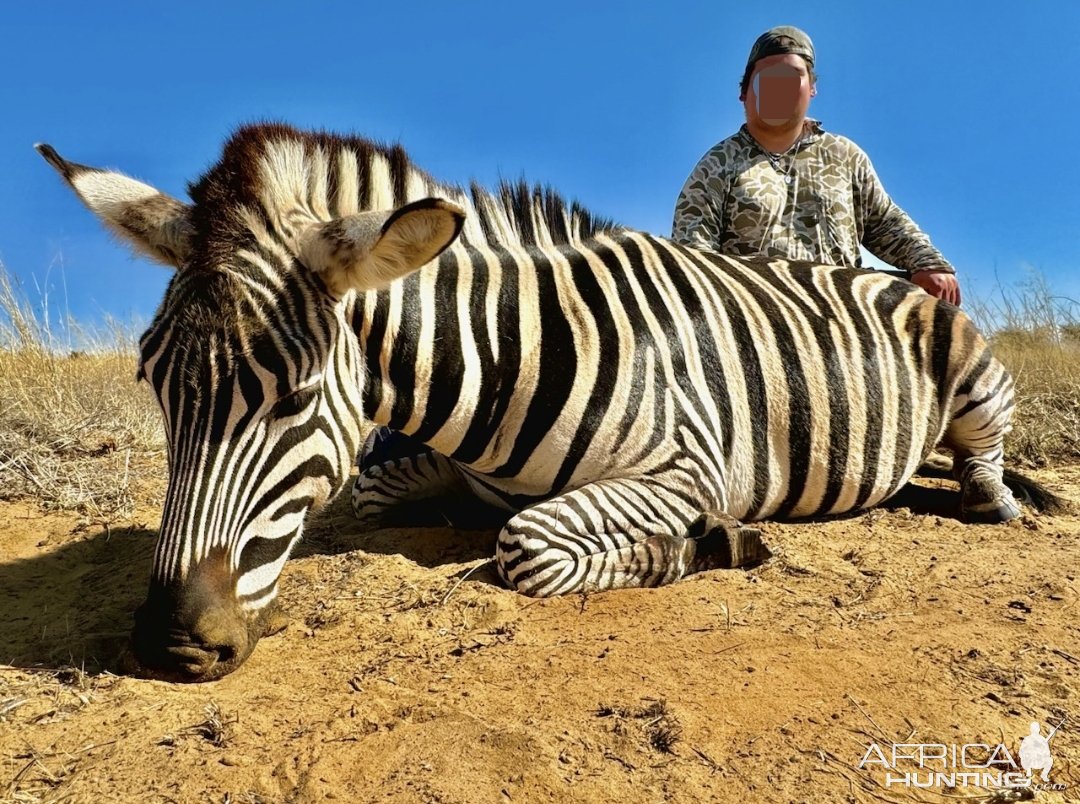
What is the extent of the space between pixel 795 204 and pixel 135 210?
4477 mm

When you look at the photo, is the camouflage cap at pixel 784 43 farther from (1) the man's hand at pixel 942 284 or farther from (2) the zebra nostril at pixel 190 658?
(2) the zebra nostril at pixel 190 658

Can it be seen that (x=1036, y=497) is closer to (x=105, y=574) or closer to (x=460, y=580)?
(x=460, y=580)

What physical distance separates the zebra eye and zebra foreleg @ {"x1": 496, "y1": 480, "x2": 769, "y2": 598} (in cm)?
96

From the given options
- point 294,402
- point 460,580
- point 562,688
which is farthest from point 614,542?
point 294,402

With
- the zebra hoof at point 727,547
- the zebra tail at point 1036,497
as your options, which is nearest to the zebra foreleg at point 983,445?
the zebra tail at point 1036,497

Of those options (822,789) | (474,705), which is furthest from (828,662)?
(474,705)

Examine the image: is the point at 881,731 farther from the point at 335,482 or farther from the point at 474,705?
the point at 335,482

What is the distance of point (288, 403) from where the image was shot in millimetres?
2576

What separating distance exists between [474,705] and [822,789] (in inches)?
36.2

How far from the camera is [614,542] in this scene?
318 centimetres

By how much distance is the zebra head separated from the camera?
2371mm

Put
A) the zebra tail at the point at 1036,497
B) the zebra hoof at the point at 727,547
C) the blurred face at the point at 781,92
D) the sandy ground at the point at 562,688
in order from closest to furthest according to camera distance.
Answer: the sandy ground at the point at 562,688 < the zebra hoof at the point at 727,547 < the zebra tail at the point at 1036,497 < the blurred face at the point at 781,92

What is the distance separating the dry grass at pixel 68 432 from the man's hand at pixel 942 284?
205 inches

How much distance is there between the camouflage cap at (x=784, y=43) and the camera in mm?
5797
